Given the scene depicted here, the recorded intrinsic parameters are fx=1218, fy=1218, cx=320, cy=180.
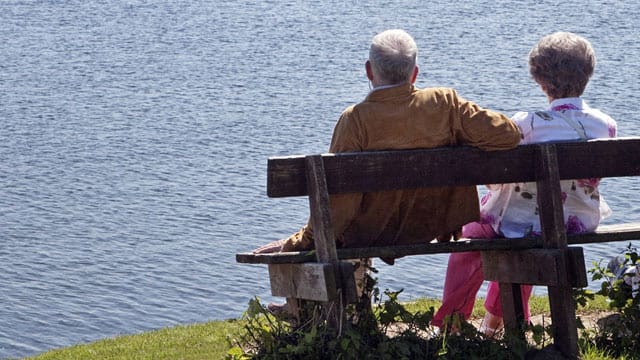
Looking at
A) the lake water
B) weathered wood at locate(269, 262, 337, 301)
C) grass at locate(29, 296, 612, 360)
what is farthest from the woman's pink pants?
the lake water

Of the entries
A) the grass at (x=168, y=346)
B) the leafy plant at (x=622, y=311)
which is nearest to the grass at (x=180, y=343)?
the grass at (x=168, y=346)

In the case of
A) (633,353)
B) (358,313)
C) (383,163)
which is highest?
(383,163)

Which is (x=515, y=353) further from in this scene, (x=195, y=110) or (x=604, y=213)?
(x=195, y=110)

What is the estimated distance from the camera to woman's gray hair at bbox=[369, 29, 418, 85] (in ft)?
16.5

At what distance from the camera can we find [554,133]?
5.43 meters

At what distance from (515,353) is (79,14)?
979 inches

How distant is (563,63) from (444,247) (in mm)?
995

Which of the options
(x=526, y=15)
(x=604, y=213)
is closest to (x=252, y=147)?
(x=604, y=213)

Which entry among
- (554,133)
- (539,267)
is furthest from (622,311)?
(554,133)

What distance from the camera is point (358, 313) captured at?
16.7 ft

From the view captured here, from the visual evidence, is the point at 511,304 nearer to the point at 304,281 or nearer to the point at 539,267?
the point at 539,267

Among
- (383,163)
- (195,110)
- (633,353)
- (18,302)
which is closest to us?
(383,163)

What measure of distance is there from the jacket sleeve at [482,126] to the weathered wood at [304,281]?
0.86 m

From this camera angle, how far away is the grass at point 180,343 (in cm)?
658
